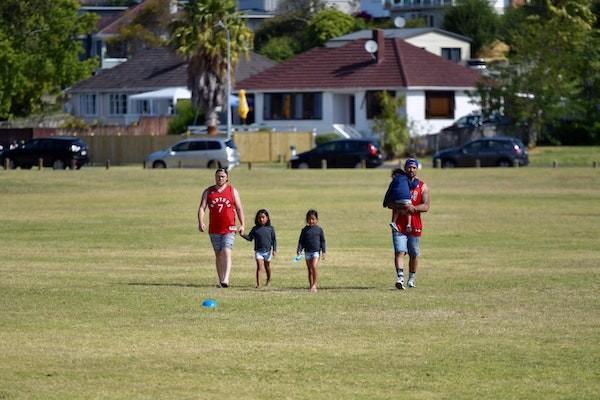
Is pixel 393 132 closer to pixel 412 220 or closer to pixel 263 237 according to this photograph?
pixel 412 220

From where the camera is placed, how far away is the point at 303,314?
17.9 m

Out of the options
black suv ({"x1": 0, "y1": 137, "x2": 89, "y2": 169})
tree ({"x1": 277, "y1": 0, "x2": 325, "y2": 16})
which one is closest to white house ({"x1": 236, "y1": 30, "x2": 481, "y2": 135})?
black suv ({"x1": 0, "y1": 137, "x2": 89, "y2": 169})

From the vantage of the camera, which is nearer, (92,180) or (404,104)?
(92,180)

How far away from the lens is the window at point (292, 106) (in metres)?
84.8

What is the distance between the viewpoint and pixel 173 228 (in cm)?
3581

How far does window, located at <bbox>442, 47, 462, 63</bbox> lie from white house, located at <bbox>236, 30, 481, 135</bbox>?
69.7 feet

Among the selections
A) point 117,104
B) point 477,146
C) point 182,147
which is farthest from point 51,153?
point 117,104

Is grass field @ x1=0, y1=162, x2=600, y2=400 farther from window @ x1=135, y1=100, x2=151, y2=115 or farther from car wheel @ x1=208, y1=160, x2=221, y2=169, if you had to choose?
window @ x1=135, y1=100, x2=151, y2=115

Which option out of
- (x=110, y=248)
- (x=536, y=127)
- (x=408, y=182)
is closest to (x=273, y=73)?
(x=536, y=127)

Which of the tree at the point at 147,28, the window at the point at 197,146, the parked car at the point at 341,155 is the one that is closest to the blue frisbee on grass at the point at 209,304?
the parked car at the point at 341,155

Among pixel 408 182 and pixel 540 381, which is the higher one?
pixel 408 182

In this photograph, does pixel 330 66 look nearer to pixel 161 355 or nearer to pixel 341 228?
pixel 341 228

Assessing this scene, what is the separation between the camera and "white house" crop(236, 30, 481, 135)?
82625mm

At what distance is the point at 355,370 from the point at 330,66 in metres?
73.0
